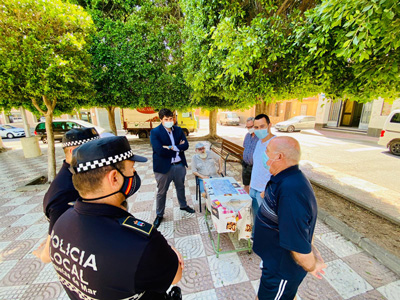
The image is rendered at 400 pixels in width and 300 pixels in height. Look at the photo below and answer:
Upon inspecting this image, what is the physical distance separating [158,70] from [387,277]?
10.1 m

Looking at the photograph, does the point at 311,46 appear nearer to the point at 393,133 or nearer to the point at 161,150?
the point at 161,150

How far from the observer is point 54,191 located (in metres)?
1.42

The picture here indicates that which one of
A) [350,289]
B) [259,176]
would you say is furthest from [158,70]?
[350,289]

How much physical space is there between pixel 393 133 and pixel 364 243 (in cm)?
908

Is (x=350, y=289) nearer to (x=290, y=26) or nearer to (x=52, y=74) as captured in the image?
(x=290, y=26)

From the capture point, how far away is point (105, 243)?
2.62 feet

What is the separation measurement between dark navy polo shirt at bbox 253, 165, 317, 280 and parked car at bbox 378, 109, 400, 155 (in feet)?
35.4

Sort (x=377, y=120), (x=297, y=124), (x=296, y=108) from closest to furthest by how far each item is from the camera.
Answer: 1. (x=377, y=120)
2. (x=297, y=124)
3. (x=296, y=108)

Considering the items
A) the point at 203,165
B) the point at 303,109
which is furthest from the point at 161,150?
the point at 303,109

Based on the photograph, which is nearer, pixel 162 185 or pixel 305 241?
pixel 305 241

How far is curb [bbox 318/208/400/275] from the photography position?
2.30m

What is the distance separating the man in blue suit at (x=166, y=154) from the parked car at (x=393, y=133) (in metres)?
10.9

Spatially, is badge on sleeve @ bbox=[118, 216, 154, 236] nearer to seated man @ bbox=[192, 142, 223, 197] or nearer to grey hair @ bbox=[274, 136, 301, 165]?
grey hair @ bbox=[274, 136, 301, 165]

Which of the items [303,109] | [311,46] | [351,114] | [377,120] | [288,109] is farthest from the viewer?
[288,109]
